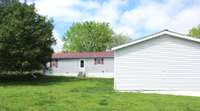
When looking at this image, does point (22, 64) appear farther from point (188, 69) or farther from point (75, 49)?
point (75, 49)

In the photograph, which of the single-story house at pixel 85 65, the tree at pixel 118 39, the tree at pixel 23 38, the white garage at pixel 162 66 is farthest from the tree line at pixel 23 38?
the tree at pixel 118 39

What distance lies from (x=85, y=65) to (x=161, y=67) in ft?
91.3

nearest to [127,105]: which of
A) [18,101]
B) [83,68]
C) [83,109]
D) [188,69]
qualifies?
[83,109]

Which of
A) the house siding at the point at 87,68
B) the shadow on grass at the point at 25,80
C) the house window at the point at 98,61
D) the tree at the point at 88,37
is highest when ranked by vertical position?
the tree at the point at 88,37

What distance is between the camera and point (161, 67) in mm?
24312

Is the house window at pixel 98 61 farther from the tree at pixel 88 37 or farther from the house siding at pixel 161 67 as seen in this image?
the tree at pixel 88 37

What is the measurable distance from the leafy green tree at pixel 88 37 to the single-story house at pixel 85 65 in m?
29.7

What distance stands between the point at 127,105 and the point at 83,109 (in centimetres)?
205

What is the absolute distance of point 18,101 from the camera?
52.7ft

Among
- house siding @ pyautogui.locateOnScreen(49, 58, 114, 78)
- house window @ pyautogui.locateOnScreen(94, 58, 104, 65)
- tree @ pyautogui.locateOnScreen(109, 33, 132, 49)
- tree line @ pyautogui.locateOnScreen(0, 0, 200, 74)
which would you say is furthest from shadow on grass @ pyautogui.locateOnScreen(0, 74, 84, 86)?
tree @ pyautogui.locateOnScreen(109, 33, 132, 49)

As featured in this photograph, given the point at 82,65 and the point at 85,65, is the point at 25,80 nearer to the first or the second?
the point at 85,65

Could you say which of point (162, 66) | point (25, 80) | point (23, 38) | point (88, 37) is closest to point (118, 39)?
point (88, 37)

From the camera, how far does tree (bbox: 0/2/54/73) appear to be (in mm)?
34906

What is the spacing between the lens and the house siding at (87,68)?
166 feet
